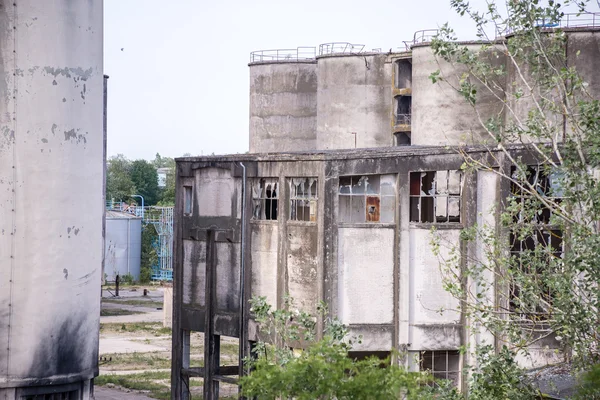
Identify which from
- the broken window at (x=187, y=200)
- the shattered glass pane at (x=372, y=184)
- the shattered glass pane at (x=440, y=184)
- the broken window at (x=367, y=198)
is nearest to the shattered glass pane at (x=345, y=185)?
the broken window at (x=367, y=198)

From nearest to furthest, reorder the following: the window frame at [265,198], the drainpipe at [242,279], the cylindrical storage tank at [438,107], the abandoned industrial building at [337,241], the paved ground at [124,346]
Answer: the abandoned industrial building at [337,241] → the window frame at [265,198] → the drainpipe at [242,279] → the paved ground at [124,346] → the cylindrical storage tank at [438,107]

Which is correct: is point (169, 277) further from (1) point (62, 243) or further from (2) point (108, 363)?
(1) point (62, 243)

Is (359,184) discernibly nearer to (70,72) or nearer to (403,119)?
(70,72)

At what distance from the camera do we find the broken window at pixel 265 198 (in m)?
24.2

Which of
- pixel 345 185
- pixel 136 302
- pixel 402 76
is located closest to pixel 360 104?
pixel 402 76

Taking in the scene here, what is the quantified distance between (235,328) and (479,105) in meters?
19.7

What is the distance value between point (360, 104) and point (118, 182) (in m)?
63.7

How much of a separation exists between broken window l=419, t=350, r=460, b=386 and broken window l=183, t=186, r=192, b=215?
7.53 meters

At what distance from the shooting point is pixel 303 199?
2350 cm

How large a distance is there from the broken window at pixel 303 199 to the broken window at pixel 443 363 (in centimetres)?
415

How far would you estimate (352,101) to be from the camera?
4916cm

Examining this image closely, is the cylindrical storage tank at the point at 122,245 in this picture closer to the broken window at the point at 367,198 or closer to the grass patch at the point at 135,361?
the grass patch at the point at 135,361

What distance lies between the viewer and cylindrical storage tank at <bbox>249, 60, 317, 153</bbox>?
2074 inches

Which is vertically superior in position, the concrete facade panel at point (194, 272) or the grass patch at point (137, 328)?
the concrete facade panel at point (194, 272)
